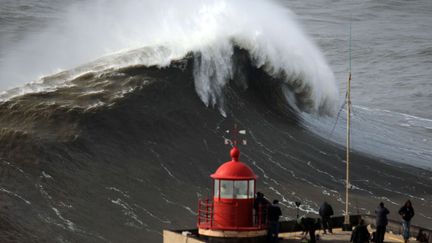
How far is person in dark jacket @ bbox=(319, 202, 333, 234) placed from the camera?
17.9m

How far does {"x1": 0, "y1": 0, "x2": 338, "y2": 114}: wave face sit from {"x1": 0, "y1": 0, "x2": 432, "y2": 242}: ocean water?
72mm

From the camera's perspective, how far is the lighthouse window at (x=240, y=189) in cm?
1590

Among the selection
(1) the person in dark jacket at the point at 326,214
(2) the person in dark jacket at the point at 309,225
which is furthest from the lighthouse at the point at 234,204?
(1) the person in dark jacket at the point at 326,214

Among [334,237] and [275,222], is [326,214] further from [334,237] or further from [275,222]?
[275,222]

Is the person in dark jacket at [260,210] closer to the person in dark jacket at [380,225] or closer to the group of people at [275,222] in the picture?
the group of people at [275,222]

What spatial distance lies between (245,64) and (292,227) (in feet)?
52.0

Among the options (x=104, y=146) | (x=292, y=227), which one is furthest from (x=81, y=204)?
(x=292, y=227)

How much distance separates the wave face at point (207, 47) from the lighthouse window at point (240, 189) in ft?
46.5

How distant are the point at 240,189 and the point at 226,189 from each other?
22 cm

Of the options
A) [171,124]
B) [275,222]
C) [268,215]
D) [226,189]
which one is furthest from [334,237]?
[171,124]

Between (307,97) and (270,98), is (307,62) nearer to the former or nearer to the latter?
(307,97)

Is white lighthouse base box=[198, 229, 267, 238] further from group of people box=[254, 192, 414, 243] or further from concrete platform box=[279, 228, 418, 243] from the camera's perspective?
concrete platform box=[279, 228, 418, 243]

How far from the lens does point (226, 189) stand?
627 inches

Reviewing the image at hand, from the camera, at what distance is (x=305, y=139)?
29750 millimetres
